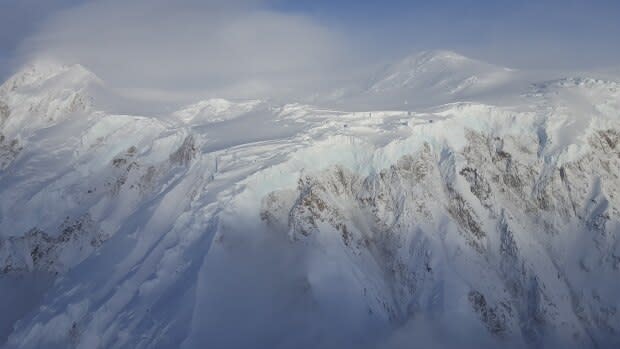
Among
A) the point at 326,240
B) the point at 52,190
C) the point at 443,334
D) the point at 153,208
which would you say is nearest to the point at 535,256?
the point at 443,334

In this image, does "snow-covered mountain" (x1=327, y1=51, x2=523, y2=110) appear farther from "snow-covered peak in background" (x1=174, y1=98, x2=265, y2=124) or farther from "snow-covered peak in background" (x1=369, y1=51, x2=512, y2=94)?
"snow-covered peak in background" (x1=174, y1=98, x2=265, y2=124)

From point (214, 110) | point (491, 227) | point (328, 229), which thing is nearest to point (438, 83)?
point (214, 110)

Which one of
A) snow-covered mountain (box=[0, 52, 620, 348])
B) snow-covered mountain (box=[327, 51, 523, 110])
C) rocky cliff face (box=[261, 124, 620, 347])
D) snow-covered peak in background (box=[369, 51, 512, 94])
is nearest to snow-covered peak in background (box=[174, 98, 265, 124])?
snow-covered mountain (box=[0, 52, 620, 348])

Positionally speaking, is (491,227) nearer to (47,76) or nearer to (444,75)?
(444,75)

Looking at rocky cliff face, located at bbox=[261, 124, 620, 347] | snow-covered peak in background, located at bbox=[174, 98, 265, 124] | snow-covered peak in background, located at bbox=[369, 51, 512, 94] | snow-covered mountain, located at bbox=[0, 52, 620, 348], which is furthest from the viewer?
snow-covered peak in background, located at bbox=[369, 51, 512, 94]

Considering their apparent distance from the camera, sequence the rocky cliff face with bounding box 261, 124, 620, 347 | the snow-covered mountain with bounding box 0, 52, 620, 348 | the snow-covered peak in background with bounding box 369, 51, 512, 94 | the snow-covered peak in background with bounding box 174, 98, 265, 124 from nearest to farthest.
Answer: the snow-covered mountain with bounding box 0, 52, 620, 348
the rocky cliff face with bounding box 261, 124, 620, 347
the snow-covered peak in background with bounding box 174, 98, 265, 124
the snow-covered peak in background with bounding box 369, 51, 512, 94

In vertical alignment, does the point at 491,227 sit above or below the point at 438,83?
below

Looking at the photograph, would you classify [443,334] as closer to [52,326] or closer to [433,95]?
[52,326]

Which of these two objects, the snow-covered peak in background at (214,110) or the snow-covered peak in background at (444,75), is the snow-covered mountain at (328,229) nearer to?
the snow-covered peak in background at (214,110)
